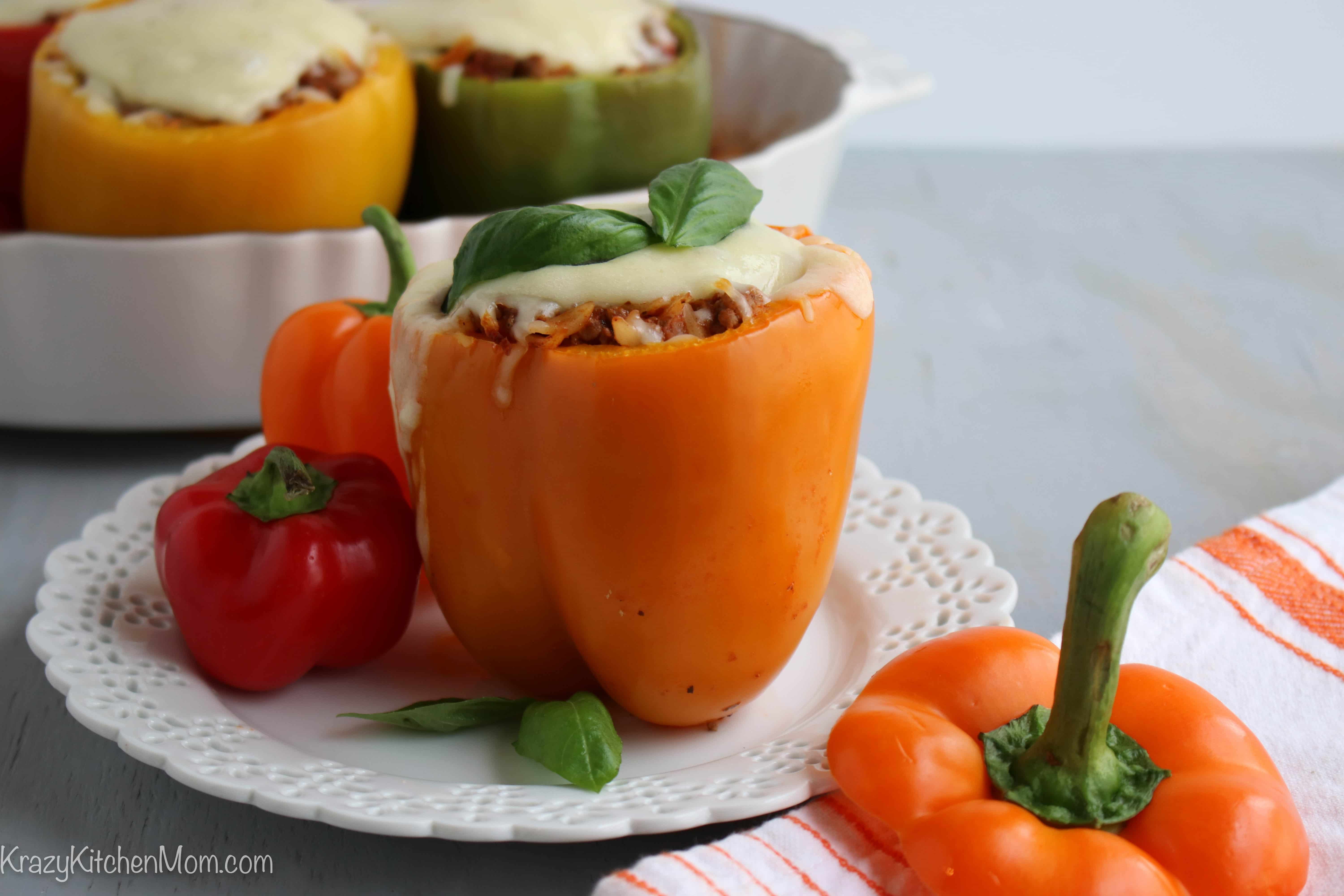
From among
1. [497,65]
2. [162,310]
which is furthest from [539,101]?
[162,310]

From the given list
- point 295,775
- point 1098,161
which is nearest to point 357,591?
point 295,775

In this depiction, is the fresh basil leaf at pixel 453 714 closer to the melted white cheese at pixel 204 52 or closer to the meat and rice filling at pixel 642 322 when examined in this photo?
the meat and rice filling at pixel 642 322

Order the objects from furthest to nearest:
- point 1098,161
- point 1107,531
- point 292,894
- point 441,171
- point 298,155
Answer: point 1098,161 → point 441,171 → point 298,155 → point 292,894 → point 1107,531

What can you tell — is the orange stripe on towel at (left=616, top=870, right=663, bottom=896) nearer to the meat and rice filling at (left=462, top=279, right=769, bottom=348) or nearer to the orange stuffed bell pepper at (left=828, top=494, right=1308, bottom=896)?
the orange stuffed bell pepper at (left=828, top=494, right=1308, bottom=896)

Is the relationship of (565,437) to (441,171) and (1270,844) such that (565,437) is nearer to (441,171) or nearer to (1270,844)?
(1270,844)

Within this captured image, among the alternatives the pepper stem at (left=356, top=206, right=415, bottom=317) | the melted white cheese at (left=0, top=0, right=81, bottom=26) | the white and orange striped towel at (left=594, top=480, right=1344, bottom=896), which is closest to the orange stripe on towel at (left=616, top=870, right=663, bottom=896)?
the white and orange striped towel at (left=594, top=480, right=1344, bottom=896)
